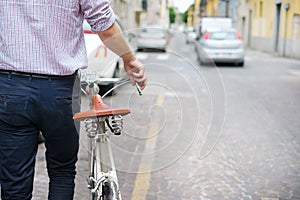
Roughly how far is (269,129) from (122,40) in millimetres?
4928

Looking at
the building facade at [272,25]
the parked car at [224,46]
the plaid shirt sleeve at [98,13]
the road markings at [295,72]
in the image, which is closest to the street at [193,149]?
the plaid shirt sleeve at [98,13]

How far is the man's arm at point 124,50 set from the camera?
235cm

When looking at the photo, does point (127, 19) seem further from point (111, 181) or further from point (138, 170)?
point (111, 181)

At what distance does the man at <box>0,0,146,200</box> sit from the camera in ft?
7.37

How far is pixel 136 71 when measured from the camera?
2.45 meters

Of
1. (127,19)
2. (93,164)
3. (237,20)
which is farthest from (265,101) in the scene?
(237,20)

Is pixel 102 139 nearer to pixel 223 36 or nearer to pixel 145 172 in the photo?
pixel 145 172

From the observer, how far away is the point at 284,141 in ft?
20.3

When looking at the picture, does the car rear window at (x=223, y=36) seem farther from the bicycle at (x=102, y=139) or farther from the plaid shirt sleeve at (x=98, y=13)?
the plaid shirt sleeve at (x=98, y=13)

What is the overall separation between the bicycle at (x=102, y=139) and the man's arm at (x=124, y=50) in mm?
66

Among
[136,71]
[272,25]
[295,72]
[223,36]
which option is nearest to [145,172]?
[136,71]

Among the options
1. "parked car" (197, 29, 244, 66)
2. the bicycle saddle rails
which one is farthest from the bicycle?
"parked car" (197, 29, 244, 66)

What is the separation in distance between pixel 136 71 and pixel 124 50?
0.41ft

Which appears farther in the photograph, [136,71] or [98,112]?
[136,71]
